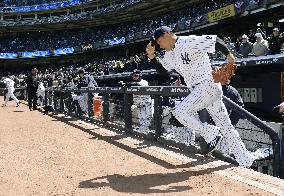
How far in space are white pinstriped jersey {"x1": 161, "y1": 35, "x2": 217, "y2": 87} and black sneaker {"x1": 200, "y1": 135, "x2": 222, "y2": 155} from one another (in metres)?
0.73

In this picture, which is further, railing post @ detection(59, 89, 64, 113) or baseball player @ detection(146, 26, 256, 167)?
railing post @ detection(59, 89, 64, 113)

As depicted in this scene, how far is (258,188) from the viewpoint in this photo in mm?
3580

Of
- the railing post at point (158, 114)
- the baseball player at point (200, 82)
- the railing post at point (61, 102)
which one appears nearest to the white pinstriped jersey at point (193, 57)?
the baseball player at point (200, 82)

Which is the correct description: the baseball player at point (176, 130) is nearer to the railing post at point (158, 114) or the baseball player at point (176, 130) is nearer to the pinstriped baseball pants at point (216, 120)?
Answer: the railing post at point (158, 114)

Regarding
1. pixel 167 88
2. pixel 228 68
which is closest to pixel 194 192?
pixel 228 68

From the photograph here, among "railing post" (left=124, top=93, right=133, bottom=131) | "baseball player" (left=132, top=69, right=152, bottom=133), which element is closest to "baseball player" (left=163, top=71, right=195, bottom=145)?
"baseball player" (left=132, top=69, right=152, bottom=133)

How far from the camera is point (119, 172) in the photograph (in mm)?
4477

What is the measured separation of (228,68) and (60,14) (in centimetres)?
5881

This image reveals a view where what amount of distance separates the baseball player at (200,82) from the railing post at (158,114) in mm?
1911

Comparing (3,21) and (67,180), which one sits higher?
(3,21)

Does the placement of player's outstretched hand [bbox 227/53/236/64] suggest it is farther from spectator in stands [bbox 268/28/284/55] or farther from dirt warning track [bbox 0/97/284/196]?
spectator in stands [bbox 268/28/284/55]

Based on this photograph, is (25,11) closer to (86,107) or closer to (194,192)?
(86,107)

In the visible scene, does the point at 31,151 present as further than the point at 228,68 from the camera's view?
Yes

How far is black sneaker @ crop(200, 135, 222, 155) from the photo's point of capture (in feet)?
15.8
